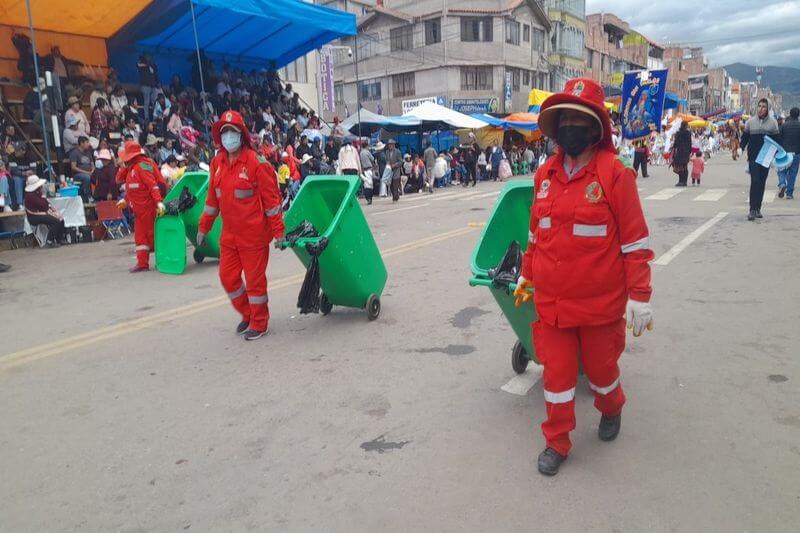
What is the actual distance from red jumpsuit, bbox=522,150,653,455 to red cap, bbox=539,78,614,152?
12 cm

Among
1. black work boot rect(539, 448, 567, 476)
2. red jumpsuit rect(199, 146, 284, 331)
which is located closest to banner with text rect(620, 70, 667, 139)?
red jumpsuit rect(199, 146, 284, 331)

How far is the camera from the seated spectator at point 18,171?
11570 mm

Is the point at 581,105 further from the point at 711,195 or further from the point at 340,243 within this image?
the point at 711,195

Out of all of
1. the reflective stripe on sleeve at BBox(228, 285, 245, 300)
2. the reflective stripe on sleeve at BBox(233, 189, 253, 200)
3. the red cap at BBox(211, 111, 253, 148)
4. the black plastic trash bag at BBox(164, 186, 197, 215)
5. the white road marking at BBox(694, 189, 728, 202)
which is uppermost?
the red cap at BBox(211, 111, 253, 148)

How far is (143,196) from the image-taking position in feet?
27.4

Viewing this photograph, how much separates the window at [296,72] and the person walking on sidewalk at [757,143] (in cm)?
1868

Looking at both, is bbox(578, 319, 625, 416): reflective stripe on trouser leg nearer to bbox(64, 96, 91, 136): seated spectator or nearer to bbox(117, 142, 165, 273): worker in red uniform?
bbox(117, 142, 165, 273): worker in red uniform

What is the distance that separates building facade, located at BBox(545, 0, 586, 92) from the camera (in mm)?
48656

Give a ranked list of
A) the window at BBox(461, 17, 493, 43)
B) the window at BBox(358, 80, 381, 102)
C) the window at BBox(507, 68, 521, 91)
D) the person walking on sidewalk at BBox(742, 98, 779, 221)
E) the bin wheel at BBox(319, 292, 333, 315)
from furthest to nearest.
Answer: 1. the window at BBox(358, 80, 381, 102)
2. the window at BBox(507, 68, 521, 91)
3. the window at BBox(461, 17, 493, 43)
4. the person walking on sidewalk at BBox(742, 98, 779, 221)
5. the bin wheel at BBox(319, 292, 333, 315)

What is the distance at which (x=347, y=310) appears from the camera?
6.01 m

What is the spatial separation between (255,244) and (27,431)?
211cm

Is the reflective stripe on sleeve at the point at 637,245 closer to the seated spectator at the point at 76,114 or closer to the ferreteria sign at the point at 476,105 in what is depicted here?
the seated spectator at the point at 76,114

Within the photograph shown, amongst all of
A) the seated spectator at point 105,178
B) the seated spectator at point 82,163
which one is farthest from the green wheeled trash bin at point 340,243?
the seated spectator at point 82,163

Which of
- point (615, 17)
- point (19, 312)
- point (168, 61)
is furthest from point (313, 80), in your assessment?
point (615, 17)
